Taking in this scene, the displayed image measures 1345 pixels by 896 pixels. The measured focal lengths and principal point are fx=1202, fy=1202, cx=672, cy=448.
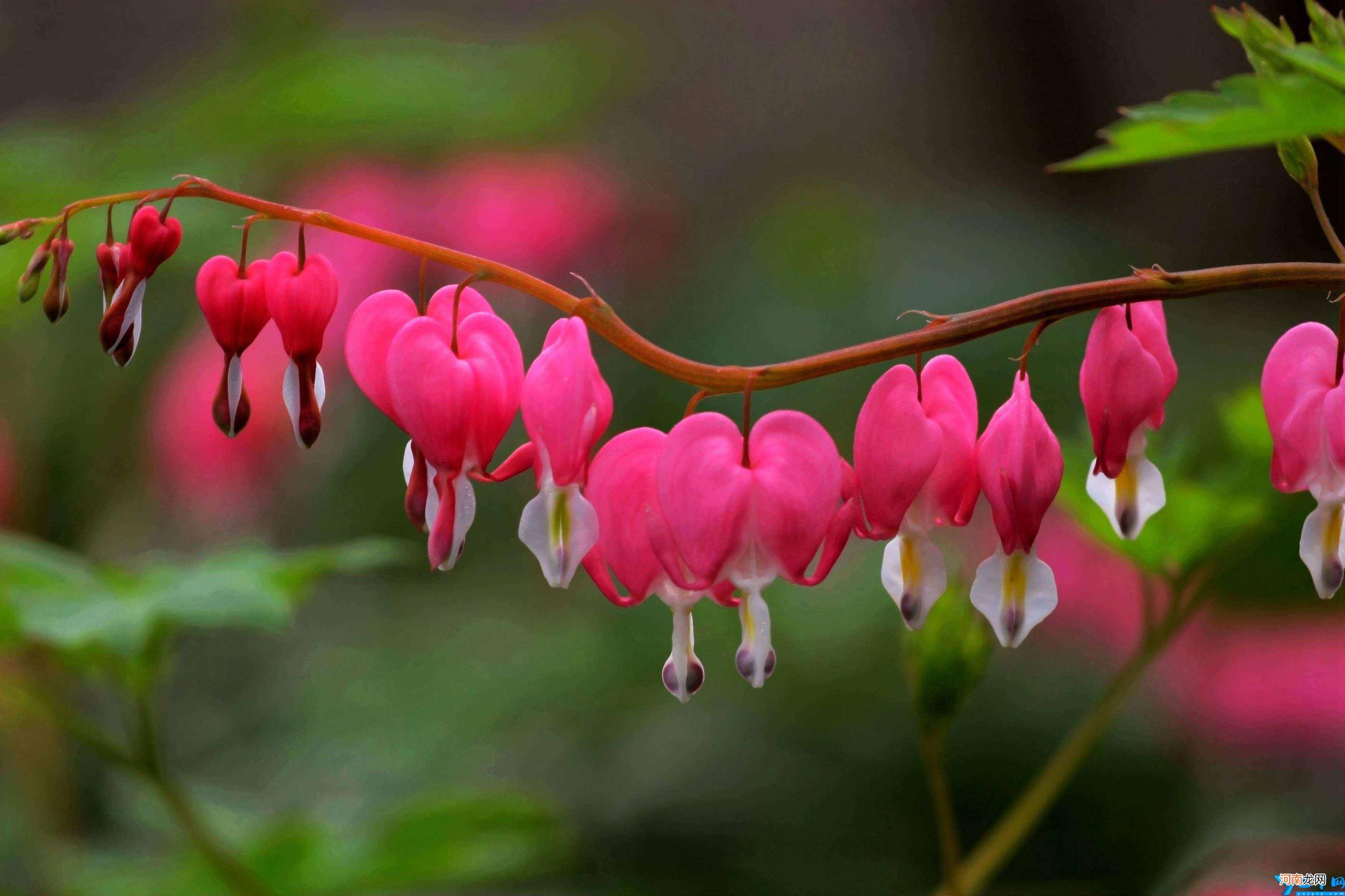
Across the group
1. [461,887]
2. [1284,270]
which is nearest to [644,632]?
[461,887]

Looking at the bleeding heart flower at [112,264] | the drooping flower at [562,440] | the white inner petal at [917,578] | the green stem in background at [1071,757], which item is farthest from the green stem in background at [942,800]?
the bleeding heart flower at [112,264]

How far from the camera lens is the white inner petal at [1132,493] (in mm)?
639

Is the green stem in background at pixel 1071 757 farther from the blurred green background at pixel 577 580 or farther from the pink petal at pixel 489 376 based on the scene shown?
the pink petal at pixel 489 376

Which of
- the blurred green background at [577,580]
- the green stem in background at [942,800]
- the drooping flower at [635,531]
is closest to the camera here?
the drooping flower at [635,531]

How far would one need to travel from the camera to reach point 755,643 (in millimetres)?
624

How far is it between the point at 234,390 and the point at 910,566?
0.36 m

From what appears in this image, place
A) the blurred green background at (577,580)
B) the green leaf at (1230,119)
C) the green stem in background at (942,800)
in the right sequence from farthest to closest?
the blurred green background at (577,580), the green stem in background at (942,800), the green leaf at (1230,119)

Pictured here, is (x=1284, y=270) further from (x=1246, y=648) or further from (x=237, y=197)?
(x=1246, y=648)

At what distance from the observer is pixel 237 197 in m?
0.57

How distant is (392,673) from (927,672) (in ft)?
4.83

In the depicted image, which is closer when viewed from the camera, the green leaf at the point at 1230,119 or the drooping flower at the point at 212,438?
the green leaf at the point at 1230,119

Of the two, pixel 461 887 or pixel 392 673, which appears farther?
pixel 392 673

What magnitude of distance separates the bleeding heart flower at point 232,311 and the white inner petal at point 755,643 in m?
0.28

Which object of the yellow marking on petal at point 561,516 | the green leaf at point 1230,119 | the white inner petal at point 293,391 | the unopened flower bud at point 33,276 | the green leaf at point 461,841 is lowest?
the green leaf at point 461,841
